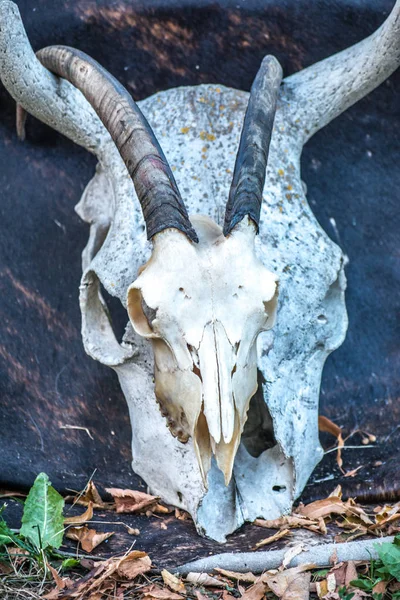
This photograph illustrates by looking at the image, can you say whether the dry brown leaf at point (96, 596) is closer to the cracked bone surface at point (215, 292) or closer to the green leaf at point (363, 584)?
the cracked bone surface at point (215, 292)

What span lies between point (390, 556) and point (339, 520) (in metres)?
0.52

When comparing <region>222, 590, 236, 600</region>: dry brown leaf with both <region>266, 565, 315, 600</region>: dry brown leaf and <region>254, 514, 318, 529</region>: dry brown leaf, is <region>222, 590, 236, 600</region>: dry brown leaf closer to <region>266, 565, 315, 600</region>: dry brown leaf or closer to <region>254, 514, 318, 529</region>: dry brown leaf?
<region>266, 565, 315, 600</region>: dry brown leaf

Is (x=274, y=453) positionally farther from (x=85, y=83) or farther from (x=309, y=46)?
(x=309, y=46)

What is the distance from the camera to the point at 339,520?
3.47m

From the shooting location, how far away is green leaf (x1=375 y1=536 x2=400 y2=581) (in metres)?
2.92

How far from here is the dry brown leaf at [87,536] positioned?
10.7ft

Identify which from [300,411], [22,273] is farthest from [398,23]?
[22,273]

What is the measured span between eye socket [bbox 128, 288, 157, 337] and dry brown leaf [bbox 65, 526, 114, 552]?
2.14ft

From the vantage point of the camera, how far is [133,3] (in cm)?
452

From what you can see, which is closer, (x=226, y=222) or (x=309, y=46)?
(x=226, y=222)

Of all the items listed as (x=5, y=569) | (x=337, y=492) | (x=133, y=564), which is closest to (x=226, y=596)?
(x=133, y=564)

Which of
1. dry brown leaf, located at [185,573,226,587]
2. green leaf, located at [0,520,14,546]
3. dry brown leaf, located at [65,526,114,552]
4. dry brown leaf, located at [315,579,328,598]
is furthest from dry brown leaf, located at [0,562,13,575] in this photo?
dry brown leaf, located at [315,579,328,598]

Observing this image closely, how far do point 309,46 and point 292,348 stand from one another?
1595 mm

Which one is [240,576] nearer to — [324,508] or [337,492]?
[324,508]
